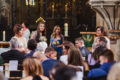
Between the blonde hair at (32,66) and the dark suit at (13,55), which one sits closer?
the blonde hair at (32,66)

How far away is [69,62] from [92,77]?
2.64ft

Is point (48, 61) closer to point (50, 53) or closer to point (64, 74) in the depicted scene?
point (50, 53)

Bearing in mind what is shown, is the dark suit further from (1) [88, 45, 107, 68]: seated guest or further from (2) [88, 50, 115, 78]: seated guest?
(2) [88, 50, 115, 78]: seated guest

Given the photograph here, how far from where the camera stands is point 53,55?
565 cm

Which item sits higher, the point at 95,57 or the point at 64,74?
the point at 64,74

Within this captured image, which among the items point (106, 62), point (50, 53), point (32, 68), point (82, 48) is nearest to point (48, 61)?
point (50, 53)

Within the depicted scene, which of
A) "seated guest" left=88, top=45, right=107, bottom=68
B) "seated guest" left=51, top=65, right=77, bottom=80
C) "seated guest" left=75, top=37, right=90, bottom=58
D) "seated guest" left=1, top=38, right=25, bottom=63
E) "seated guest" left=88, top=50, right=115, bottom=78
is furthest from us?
"seated guest" left=75, top=37, right=90, bottom=58

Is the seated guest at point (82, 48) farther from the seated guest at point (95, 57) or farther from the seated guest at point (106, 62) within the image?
the seated guest at point (106, 62)

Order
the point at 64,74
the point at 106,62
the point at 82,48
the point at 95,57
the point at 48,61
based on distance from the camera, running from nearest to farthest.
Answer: the point at 64,74, the point at 106,62, the point at 48,61, the point at 95,57, the point at 82,48

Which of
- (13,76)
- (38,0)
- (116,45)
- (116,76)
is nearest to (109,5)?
(116,45)

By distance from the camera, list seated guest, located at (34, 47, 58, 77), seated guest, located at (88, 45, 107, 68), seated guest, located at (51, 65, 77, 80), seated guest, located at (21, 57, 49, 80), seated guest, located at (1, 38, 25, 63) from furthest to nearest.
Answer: seated guest, located at (1, 38, 25, 63), seated guest, located at (88, 45, 107, 68), seated guest, located at (34, 47, 58, 77), seated guest, located at (21, 57, 49, 80), seated guest, located at (51, 65, 77, 80)

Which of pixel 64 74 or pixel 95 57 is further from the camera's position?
pixel 95 57

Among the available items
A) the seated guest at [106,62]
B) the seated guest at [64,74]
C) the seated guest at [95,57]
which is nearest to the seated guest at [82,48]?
the seated guest at [95,57]

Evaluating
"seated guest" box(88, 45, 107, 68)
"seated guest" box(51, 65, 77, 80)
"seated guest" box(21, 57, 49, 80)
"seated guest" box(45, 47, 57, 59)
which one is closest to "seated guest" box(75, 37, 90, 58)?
"seated guest" box(88, 45, 107, 68)
